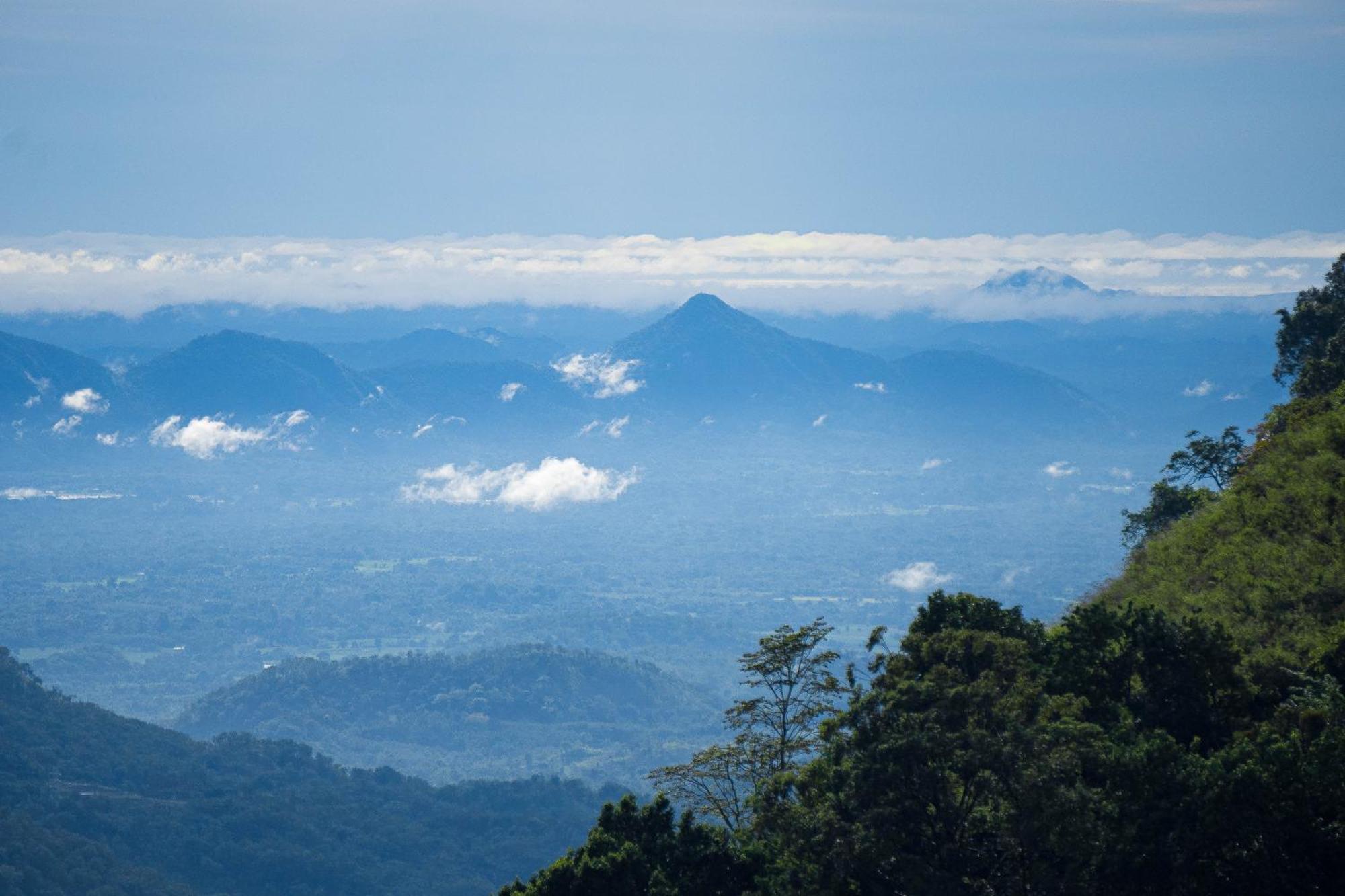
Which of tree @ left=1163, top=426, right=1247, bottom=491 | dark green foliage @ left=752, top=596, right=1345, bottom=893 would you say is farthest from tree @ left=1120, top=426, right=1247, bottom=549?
dark green foliage @ left=752, top=596, right=1345, bottom=893

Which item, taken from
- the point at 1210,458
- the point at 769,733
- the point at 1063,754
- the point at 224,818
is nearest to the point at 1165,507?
the point at 1210,458

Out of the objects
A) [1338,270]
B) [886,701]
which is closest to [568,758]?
[1338,270]

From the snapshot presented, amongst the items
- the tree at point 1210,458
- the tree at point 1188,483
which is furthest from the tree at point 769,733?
the tree at point 1210,458

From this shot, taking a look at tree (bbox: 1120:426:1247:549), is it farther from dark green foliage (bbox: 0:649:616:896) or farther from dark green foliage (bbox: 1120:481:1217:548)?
dark green foliage (bbox: 0:649:616:896)

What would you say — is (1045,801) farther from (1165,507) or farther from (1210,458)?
(1210,458)

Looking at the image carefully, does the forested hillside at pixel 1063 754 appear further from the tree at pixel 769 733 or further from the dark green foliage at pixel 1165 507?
the dark green foliage at pixel 1165 507

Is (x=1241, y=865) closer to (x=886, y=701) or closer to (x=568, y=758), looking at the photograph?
(x=886, y=701)
